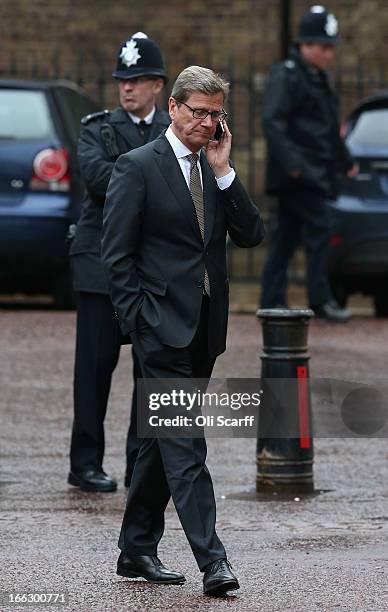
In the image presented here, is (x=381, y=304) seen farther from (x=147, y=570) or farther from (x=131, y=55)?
(x=147, y=570)

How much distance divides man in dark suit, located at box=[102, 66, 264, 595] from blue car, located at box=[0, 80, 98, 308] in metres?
6.88

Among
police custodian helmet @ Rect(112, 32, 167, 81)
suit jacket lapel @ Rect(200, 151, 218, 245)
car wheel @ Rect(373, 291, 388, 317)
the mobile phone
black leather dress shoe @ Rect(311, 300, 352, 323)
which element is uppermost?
police custodian helmet @ Rect(112, 32, 167, 81)

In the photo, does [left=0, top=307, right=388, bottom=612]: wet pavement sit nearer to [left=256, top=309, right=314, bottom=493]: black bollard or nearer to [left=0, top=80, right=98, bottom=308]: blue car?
[left=256, top=309, right=314, bottom=493]: black bollard

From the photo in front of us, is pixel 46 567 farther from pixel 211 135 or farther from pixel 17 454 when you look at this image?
pixel 17 454

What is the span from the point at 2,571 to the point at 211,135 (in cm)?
164

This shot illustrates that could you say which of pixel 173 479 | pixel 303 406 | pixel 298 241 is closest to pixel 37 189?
pixel 298 241

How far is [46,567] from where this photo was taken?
6.40 meters

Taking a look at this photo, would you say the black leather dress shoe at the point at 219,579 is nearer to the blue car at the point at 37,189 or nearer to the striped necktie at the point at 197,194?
the striped necktie at the point at 197,194

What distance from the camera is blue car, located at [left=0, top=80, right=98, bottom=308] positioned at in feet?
42.9

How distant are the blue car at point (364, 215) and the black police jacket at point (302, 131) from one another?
0.46 metres

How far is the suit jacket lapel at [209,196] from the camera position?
6125 mm

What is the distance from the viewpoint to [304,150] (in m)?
12.7

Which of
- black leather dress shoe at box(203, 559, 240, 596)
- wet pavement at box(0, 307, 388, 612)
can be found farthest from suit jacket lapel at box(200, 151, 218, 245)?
wet pavement at box(0, 307, 388, 612)

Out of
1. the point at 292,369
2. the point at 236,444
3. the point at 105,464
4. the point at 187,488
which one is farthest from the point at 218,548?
the point at 236,444
